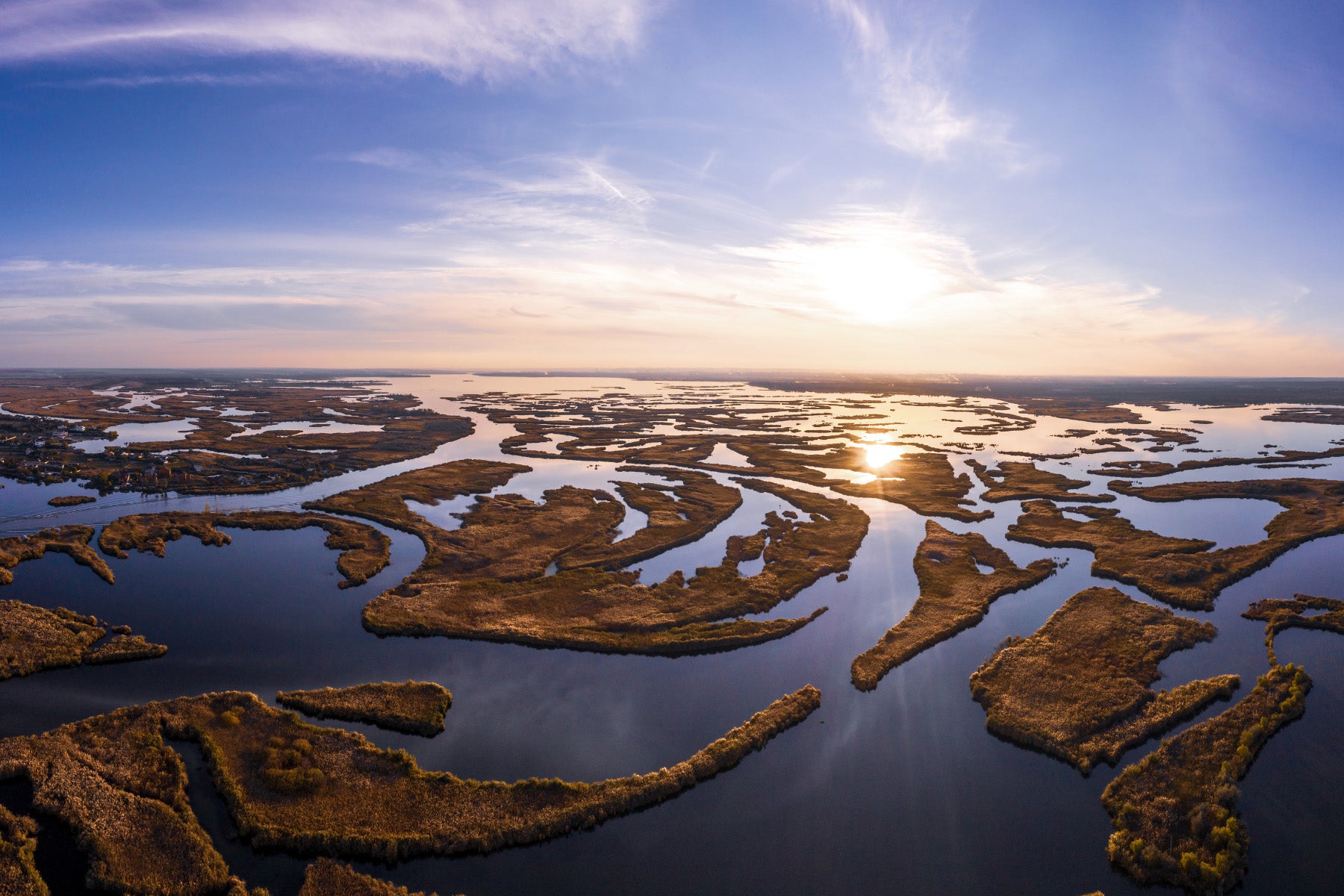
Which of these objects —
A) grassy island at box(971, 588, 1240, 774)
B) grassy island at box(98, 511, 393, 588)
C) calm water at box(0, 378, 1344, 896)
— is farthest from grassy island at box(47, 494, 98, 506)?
grassy island at box(971, 588, 1240, 774)

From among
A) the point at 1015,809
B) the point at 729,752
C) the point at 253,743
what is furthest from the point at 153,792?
the point at 1015,809

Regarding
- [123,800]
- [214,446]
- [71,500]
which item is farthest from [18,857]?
[214,446]

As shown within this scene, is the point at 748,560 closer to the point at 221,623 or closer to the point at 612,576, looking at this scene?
the point at 612,576

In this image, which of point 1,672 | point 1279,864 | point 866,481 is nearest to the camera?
point 1279,864

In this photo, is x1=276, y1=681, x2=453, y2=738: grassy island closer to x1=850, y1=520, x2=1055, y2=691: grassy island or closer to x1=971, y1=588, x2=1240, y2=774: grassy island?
x1=850, y1=520, x2=1055, y2=691: grassy island

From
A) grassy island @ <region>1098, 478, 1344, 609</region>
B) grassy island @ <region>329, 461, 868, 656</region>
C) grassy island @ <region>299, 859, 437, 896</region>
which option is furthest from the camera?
grassy island @ <region>1098, 478, 1344, 609</region>

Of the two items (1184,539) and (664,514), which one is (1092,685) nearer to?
(1184,539)
